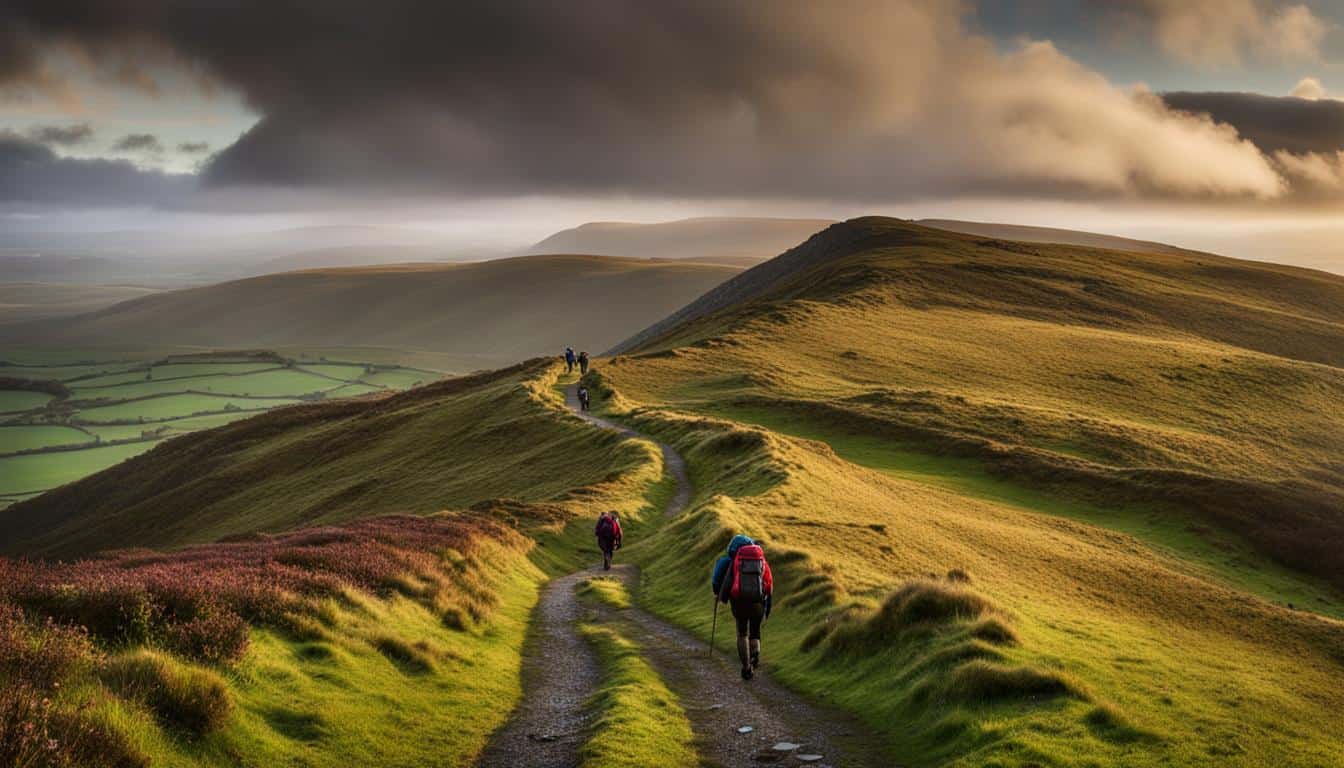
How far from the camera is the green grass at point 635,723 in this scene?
13742 millimetres

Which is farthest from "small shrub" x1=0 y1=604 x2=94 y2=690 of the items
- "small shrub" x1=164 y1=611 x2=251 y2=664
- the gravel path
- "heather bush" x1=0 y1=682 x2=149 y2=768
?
the gravel path

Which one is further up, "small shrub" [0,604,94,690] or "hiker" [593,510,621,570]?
"small shrub" [0,604,94,690]

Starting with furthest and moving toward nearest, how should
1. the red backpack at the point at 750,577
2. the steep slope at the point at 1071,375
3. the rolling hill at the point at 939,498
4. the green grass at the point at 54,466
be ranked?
the green grass at the point at 54,466, the steep slope at the point at 1071,375, the red backpack at the point at 750,577, the rolling hill at the point at 939,498

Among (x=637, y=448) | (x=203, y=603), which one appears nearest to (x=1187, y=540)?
(x=637, y=448)

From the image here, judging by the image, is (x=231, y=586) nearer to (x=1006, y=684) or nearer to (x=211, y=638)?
(x=211, y=638)

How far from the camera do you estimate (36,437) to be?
18350 centimetres

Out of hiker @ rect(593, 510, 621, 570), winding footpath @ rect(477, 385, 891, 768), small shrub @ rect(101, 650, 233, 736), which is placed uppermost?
small shrub @ rect(101, 650, 233, 736)

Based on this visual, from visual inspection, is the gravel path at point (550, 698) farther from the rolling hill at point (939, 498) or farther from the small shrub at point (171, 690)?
the small shrub at point (171, 690)

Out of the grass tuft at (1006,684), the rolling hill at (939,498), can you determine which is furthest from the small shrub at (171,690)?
the grass tuft at (1006,684)

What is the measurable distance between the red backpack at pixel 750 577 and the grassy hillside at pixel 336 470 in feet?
92.8

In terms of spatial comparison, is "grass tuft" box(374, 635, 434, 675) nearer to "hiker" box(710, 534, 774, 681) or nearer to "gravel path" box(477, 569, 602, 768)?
"gravel path" box(477, 569, 602, 768)

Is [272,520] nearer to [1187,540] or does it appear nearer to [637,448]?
[637,448]

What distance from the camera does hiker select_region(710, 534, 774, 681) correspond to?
753 inches

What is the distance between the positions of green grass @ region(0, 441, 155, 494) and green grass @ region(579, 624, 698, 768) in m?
159
